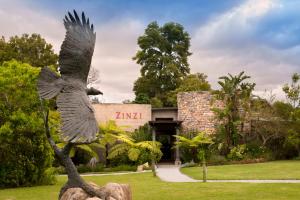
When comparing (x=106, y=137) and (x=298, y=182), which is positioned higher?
(x=106, y=137)

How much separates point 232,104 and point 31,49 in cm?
1365

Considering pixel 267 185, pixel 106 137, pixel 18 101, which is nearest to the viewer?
pixel 267 185

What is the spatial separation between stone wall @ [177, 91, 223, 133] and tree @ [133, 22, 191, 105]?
10720mm

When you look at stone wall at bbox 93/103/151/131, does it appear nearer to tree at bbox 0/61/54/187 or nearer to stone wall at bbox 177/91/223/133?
stone wall at bbox 177/91/223/133

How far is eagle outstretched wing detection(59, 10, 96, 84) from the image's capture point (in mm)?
7496

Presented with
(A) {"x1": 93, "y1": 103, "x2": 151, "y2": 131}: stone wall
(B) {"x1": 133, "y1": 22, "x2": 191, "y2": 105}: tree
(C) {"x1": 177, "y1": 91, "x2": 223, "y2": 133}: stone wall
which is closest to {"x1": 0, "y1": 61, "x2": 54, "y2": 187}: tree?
(A) {"x1": 93, "y1": 103, "x2": 151, "y2": 131}: stone wall

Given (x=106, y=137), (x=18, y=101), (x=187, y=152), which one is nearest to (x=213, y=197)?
(x=18, y=101)

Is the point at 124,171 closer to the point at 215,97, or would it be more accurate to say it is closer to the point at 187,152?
the point at 187,152

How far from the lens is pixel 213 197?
39.2 ft

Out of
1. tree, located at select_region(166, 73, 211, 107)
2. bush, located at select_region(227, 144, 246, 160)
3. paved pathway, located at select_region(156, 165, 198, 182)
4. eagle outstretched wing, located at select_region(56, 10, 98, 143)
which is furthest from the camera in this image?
tree, located at select_region(166, 73, 211, 107)

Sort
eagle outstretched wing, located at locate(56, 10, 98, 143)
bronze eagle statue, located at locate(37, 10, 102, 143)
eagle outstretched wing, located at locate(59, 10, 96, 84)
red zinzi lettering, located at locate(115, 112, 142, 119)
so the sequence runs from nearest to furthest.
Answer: bronze eagle statue, located at locate(37, 10, 102, 143)
eagle outstretched wing, located at locate(56, 10, 98, 143)
eagle outstretched wing, located at locate(59, 10, 96, 84)
red zinzi lettering, located at locate(115, 112, 142, 119)

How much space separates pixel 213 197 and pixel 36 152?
6936 millimetres

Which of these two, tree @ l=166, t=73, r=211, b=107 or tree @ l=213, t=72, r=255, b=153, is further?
tree @ l=166, t=73, r=211, b=107

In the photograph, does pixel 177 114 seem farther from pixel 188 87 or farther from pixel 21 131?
pixel 21 131
